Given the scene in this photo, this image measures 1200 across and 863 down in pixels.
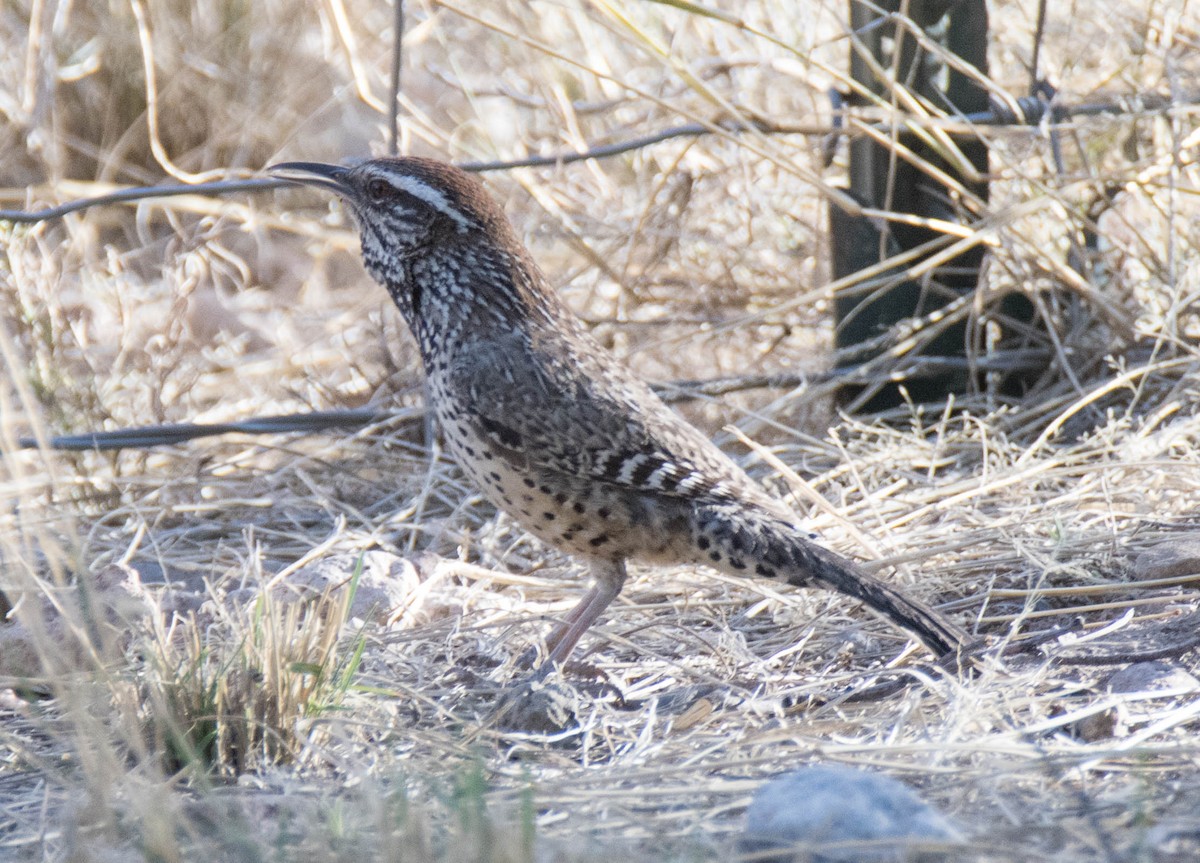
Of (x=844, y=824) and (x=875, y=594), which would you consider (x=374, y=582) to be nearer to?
(x=875, y=594)

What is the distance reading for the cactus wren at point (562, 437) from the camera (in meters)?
3.11

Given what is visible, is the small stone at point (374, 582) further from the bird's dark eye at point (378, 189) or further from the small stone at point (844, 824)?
the small stone at point (844, 824)

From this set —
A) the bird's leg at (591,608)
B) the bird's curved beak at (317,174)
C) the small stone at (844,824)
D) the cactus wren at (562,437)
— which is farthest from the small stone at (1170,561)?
the bird's curved beak at (317,174)

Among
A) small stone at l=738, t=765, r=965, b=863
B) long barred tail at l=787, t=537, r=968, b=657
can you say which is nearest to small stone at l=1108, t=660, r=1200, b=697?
long barred tail at l=787, t=537, r=968, b=657

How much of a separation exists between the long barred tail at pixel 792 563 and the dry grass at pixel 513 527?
0.15 meters

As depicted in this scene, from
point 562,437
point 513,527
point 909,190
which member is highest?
point 909,190

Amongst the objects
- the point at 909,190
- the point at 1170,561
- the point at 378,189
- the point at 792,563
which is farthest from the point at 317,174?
the point at 1170,561

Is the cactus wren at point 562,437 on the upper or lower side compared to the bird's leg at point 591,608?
upper

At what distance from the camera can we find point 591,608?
329 cm

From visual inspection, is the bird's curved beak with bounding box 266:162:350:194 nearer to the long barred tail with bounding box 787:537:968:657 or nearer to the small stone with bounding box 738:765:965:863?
the long barred tail with bounding box 787:537:968:657

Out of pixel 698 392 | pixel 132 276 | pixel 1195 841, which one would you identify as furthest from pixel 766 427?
pixel 132 276

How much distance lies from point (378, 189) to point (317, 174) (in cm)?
26

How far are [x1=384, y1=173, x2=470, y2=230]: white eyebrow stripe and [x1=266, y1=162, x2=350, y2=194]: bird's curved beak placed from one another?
0.78 feet

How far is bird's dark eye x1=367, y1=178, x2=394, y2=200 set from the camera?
350cm
